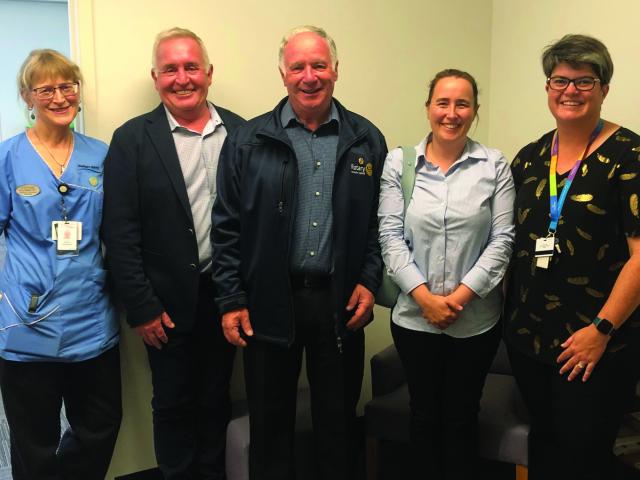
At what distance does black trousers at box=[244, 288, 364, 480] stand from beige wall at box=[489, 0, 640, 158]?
141cm

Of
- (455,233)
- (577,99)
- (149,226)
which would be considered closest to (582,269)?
(455,233)

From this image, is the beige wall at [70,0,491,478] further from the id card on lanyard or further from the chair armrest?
the id card on lanyard

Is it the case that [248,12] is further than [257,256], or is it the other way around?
[248,12]

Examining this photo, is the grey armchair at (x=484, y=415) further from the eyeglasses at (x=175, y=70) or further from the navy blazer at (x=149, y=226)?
the eyeglasses at (x=175, y=70)

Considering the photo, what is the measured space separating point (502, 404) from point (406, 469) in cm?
60

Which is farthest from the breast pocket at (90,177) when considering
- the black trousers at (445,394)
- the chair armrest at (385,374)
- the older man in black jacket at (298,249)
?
the chair armrest at (385,374)

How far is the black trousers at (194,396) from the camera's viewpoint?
6.23ft

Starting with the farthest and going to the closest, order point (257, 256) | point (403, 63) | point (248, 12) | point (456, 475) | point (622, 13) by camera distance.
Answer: point (403, 63) → point (248, 12) → point (622, 13) → point (456, 475) → point (257, 256)

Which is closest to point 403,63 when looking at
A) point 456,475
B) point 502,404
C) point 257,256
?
point 257,256

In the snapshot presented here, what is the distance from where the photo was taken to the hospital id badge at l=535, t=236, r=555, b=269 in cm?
148

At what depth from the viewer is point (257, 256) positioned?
1629mm

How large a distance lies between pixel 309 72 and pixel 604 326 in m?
1.14

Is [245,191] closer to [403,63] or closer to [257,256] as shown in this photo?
[257,256]

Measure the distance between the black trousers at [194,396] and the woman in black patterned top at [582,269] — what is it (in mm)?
1096
